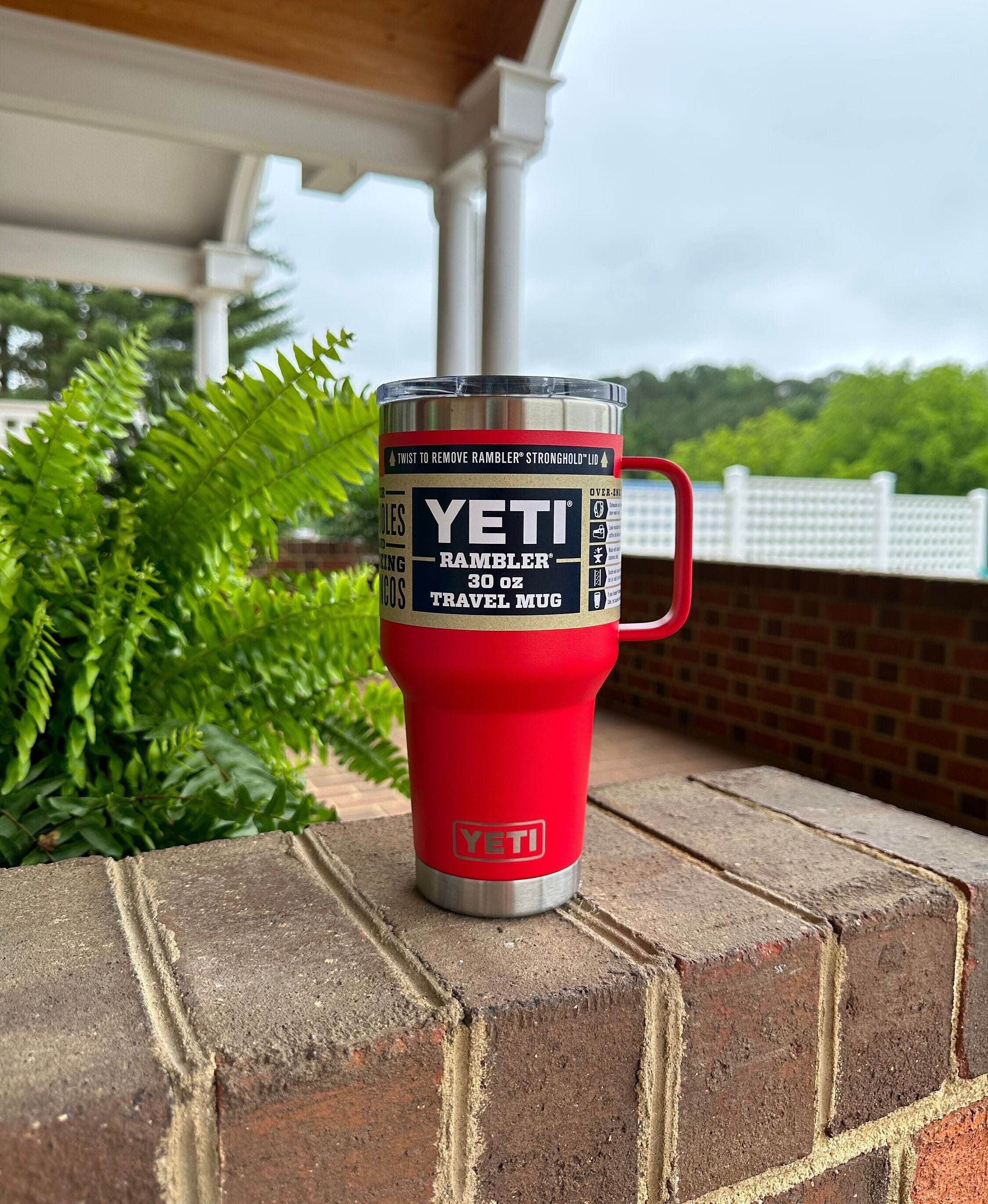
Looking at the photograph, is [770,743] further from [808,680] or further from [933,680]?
[933,680]

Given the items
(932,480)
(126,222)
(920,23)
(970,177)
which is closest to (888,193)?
(970,177)

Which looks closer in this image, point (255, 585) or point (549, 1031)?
point (549, 1031)

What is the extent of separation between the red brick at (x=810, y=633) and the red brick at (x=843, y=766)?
378 mm

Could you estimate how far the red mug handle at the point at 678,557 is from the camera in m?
0.60

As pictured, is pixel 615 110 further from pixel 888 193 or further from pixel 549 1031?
pixel 549 1031

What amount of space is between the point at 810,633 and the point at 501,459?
110 inches

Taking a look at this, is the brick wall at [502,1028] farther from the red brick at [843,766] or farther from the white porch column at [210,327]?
the white porch column at [210,327]

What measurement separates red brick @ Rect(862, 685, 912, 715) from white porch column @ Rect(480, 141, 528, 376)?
84.2 inches

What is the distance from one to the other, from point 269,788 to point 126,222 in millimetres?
7724

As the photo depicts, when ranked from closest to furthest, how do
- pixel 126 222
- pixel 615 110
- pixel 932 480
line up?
pixel 126 222
pixel 932 480
pixel 615 110

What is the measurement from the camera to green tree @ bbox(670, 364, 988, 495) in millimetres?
34875

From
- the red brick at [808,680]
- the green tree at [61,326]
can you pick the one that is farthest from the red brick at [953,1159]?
the green tree at [61,326]

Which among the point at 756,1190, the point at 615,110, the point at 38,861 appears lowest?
the point at 756,1190

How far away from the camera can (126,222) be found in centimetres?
731
